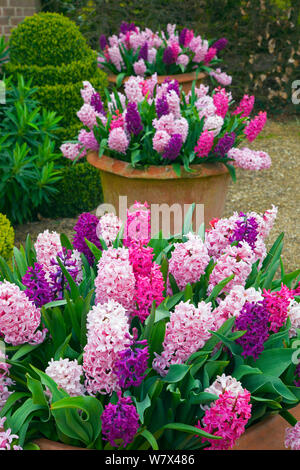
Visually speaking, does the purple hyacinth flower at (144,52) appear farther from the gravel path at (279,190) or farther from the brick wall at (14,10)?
the brick wall at (14,10)

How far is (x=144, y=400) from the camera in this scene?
1500 millimetres

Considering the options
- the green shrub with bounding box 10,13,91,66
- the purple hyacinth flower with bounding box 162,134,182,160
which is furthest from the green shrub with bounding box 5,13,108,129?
the purple hyacinth flower with bounding box 162,134,182,160

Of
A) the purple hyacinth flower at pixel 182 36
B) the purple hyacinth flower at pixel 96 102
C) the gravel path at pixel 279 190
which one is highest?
the purple hyacinth flower at pixel 182 36

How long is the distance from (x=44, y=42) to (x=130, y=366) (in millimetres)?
4392

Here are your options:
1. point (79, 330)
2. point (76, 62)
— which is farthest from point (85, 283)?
point (76, 62)

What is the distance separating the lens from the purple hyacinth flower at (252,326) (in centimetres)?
155

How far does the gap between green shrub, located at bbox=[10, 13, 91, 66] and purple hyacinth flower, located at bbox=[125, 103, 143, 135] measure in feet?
5.93

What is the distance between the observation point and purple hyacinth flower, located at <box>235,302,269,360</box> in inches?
60.9

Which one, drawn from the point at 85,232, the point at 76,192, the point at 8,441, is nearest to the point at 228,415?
the point at 8,441

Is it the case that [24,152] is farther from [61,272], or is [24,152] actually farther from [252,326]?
[252,326]

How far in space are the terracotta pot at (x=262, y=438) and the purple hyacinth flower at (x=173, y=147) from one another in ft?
7.39

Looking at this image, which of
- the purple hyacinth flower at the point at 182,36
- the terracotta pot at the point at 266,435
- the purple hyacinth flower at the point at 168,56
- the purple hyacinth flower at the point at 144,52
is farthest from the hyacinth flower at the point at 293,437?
the purple hyacinth flower at the point at 182,36

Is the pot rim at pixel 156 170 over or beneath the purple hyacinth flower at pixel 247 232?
beneath

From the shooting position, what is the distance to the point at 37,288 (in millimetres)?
1687
